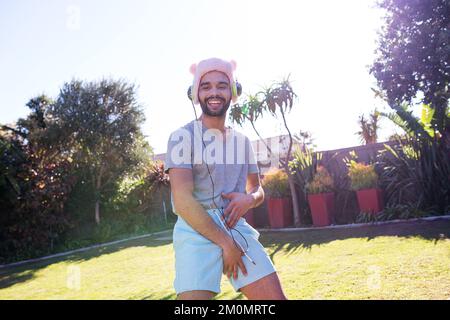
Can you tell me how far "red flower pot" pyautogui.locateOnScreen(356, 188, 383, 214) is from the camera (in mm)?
8633

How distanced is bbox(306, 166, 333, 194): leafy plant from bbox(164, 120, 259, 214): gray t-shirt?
24.8 feet

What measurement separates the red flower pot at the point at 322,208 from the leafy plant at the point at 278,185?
2.95 ft

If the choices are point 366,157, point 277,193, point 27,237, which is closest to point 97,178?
point 27,237

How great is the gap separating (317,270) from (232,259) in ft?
11.1

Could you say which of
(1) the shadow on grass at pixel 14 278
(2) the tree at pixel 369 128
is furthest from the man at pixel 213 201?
(2) the tree at pixel 369 128

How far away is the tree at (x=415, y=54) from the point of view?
32.6 feet

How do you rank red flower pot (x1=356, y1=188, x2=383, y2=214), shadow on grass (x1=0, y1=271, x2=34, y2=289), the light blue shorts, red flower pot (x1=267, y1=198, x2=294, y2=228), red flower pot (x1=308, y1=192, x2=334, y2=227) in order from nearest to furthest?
the light blue shorts, shadow on grass (x1=0, y1=271, x2=34, y2=289), red flower pot (x1=356, y1=188, x2=383, y2=214), red flower pot (x1=308, y1=192, x2=334, y2=227), red flower pot (x1=267, y1=198, x2=294, y2=228)

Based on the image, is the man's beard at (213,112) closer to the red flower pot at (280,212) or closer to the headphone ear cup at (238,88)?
the headphone ear cup at (238,88)

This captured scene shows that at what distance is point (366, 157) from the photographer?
1020 centimetres

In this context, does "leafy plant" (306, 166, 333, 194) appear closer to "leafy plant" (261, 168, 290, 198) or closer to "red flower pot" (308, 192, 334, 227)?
"red flower pot" (308, 192, 334, 227)

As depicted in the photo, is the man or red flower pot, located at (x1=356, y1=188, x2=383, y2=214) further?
red flower pot, located at (x1=356, y1=188, x2=383, y2=214)

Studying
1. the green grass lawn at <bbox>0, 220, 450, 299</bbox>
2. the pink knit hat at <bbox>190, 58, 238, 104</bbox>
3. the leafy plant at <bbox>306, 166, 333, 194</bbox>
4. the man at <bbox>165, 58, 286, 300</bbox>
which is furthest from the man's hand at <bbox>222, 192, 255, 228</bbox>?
the leafy plant at <bbox>306, 166, 333, 194</bbox>
